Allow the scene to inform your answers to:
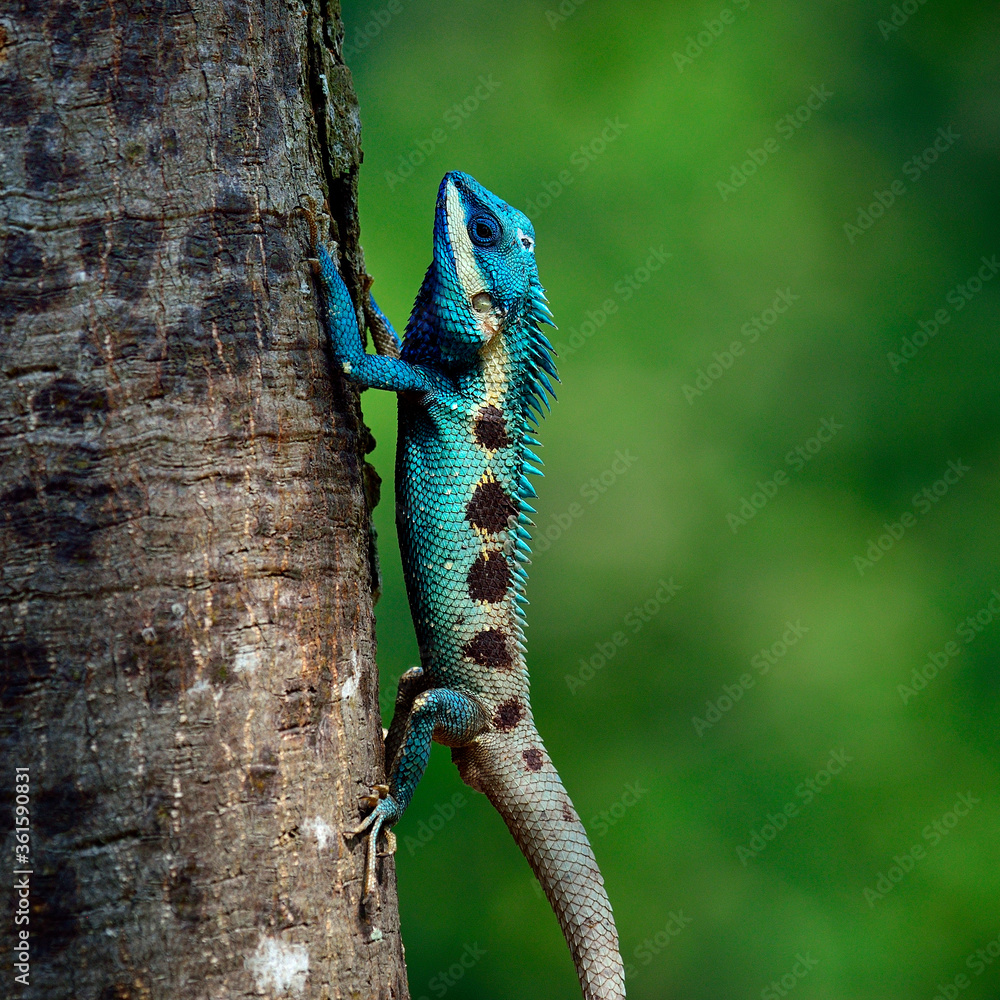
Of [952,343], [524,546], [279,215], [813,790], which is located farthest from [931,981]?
[279,215]

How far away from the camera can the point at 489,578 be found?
111 inches

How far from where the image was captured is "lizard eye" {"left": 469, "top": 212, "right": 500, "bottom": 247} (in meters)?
2.96

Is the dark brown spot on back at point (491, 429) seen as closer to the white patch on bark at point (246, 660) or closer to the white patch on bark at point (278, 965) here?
the white patch on bark at point (246, 660)

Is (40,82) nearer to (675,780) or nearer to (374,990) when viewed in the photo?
(374,990)

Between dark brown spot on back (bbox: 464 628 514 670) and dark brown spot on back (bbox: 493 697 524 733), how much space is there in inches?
4.3

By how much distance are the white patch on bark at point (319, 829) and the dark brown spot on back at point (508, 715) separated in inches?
39.5

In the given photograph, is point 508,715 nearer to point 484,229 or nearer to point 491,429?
point 491,429

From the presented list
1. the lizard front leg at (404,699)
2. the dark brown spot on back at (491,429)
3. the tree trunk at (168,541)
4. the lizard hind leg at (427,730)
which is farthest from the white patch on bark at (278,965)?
the dark brown spot on back at (491,429)

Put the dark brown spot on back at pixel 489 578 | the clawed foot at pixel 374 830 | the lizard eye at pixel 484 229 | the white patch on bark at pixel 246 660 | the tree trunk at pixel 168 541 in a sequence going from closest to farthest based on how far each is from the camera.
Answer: the tree trunk at pixel 168 541 → the white patch on bark at pixel 246 660 → the clawed foot at pixel 374 830 → the dark brown spot on back at pixel 489 578 → the lizard eye at pixel 484 229

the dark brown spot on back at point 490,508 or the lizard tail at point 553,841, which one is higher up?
the dark brown spot on back at point 490,508

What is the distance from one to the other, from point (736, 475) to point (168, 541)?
503 cm

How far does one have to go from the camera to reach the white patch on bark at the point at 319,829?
6.06 ft

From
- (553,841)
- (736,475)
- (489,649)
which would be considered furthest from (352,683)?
(736,475)

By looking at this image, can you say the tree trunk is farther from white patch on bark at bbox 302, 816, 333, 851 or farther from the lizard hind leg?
the lizard hind leg
